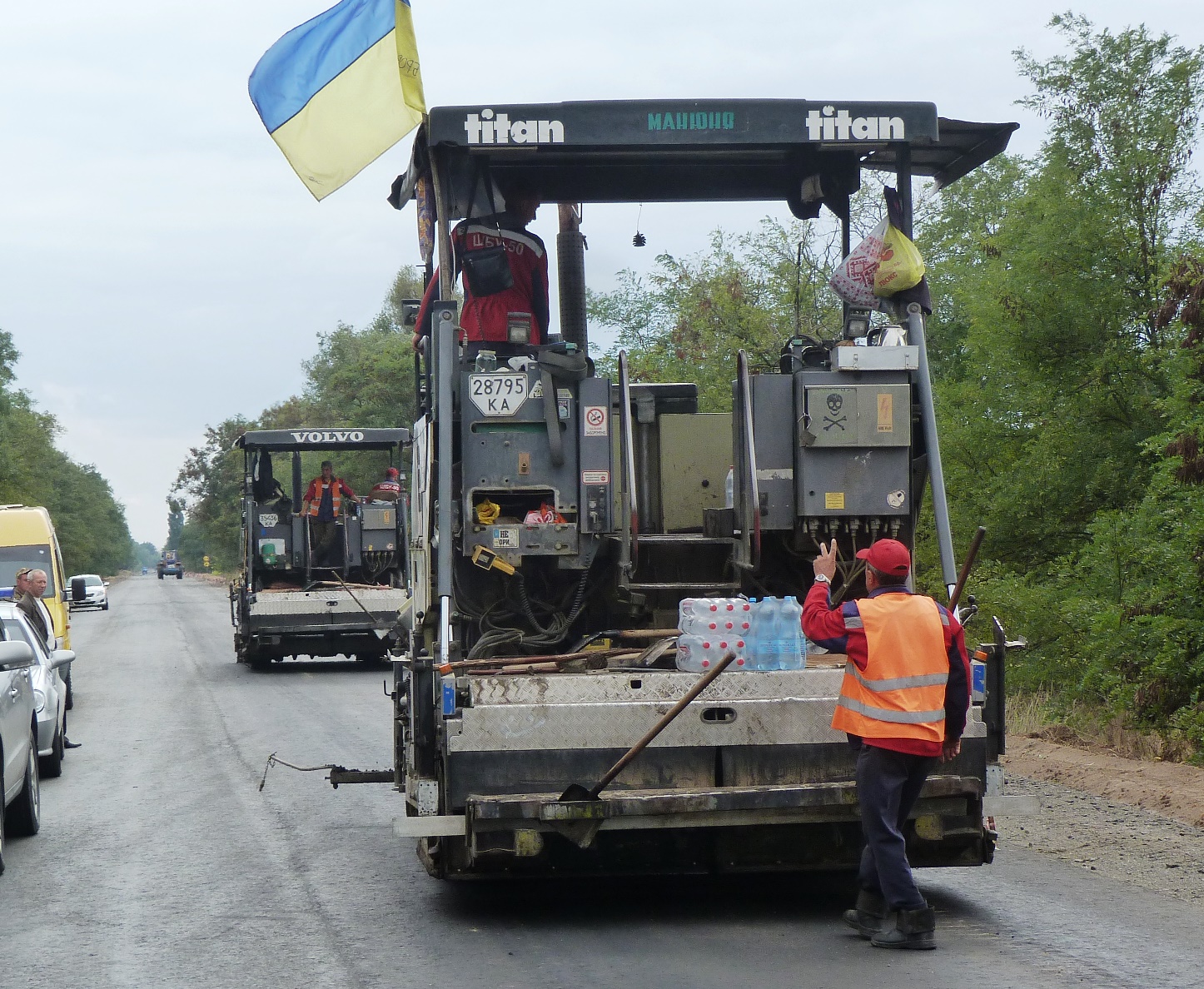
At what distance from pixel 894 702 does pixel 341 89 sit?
16.4ft

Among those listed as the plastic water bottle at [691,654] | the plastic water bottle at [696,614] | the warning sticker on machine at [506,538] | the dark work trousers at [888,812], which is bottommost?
the dark work trousers at [888,812]

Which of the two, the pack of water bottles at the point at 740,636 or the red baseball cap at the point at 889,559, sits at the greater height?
the red baseball cap at the point at 889,559

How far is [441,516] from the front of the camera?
7320 mm

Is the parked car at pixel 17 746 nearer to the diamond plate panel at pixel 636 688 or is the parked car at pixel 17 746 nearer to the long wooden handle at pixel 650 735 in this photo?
the diamond plate panel at pixel 636 688

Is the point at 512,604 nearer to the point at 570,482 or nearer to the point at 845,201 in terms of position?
the point at 570,482

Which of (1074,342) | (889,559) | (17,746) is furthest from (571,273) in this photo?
(1074,342)

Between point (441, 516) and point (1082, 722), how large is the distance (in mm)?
9284

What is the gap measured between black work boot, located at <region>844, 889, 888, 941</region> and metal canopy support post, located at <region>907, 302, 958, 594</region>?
163 centimetres

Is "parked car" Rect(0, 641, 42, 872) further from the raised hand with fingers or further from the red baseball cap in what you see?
the red baseball cap

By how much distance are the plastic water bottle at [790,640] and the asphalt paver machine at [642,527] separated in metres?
0.15

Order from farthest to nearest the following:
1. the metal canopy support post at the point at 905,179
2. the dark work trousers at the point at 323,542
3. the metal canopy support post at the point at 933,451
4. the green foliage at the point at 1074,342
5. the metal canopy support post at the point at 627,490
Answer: the dark work trousers at the point at 323,542, the green foliage at the point at 1074,342, the metal canopy support post at the point at 905,179, the metal canopy support post at the point at 627,490, the metal canopy support post at the point at 933,451

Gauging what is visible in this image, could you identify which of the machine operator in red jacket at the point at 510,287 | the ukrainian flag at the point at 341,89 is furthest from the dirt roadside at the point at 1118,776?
the ukrainian flag at the point at 341,89

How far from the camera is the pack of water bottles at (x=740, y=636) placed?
6770 mm

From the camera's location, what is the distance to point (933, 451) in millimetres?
7410
